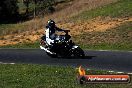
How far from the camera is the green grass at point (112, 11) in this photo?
38156mm

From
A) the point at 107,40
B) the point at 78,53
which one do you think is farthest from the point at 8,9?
the point at 78,53

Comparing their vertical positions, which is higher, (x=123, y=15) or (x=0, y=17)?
(x=123, y=15)

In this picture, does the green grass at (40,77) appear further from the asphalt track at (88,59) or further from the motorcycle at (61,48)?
the motorcycle at (61,48)

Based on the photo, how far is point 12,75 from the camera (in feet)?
56.5

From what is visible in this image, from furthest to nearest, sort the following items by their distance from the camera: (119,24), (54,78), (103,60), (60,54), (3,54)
Result: (119,24)
(3,54)
(60,54)
(103,60)
(54,78)

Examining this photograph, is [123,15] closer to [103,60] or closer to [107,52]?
[107,52]

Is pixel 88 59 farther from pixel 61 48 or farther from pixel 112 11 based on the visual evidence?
pixel 112 11

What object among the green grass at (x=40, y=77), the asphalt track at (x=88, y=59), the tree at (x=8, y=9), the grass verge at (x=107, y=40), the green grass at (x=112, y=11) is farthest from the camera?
the tree at (x=8, y=9)

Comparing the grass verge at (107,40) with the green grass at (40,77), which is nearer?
the green grass at (40,77)

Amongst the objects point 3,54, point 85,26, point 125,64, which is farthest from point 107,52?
point 85,26

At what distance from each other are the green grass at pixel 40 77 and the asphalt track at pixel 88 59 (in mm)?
1628

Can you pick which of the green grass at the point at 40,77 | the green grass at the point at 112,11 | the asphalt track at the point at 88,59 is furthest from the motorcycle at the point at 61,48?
the green grass at the point at 112,11

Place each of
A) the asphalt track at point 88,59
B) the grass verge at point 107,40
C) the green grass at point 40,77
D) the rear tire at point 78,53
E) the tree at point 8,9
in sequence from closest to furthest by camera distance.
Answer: the green grass at point 40,77
the asphalt track at point 88,59
the rear tire at point 78,53
the grass verge at point 107,40
the tree at point 8,9

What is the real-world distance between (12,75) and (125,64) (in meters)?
5.87
